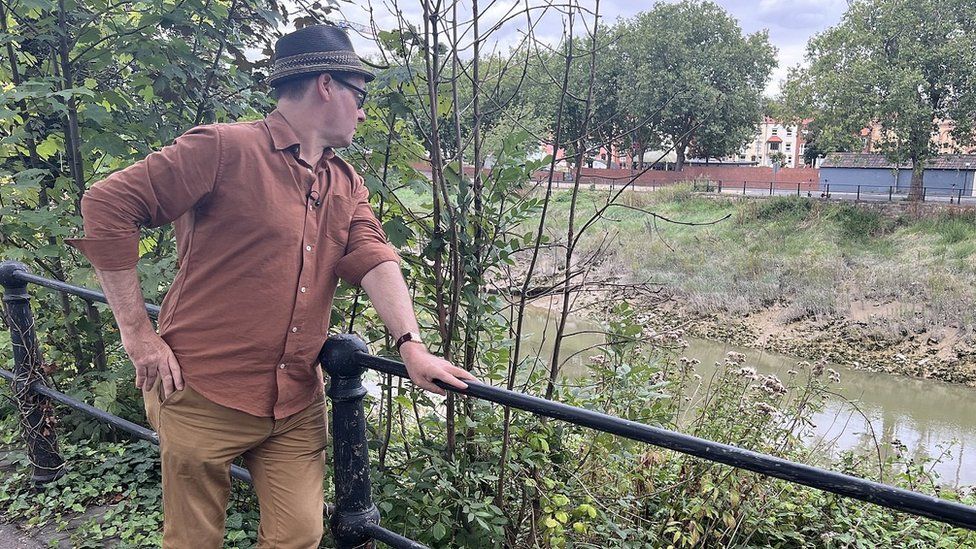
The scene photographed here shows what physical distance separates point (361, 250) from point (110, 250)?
587 millimetres

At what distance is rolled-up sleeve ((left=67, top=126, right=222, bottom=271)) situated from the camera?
60.1 inches

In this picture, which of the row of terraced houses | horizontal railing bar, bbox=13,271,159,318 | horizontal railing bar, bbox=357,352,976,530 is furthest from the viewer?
the row of terraced houses

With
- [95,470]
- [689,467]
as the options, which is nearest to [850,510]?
[689,467]

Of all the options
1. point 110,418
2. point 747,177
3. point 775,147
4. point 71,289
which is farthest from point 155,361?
point 775,147

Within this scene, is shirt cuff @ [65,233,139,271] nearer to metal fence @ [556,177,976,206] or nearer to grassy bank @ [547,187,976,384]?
grassy bank @ [547,187,976,384]

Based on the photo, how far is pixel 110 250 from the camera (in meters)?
1.56

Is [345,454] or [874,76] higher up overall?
[874,76]

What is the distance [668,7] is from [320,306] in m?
38.3

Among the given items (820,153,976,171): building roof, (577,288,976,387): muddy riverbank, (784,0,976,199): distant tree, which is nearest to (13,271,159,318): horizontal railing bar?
(577,288,976,387): muddy riverbank

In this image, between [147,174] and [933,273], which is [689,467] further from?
[933,273]

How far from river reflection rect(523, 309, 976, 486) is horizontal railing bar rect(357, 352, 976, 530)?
6.12m

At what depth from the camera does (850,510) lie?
4711 mm

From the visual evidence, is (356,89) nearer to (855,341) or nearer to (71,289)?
(71,289)

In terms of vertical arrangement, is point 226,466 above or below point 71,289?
below
